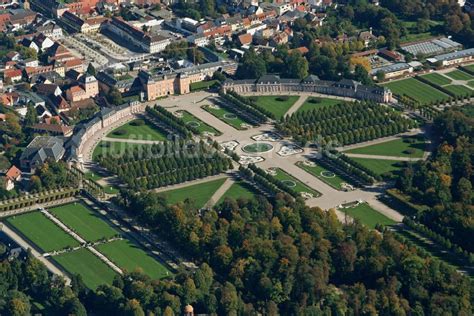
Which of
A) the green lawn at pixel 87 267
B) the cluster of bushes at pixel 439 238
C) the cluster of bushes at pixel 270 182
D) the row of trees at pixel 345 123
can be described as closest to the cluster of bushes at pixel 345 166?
the row of trees at pixel 345 123

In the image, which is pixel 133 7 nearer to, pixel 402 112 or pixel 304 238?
pixel 402 112

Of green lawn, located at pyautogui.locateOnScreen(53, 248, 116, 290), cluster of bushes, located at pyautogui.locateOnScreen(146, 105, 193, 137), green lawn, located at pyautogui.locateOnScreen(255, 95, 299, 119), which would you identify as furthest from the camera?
green lawn, located at pyautogui.locateOnScreen(255, 95, 299, 119)

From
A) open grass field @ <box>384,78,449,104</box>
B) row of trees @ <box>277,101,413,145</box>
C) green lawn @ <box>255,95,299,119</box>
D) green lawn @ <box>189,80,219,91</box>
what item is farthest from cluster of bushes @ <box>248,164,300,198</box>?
open grass field @ <box>384,78,449,104</box>

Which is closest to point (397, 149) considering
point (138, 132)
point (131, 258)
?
point (138, 132)

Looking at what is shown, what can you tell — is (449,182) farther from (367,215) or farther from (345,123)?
(345,123)

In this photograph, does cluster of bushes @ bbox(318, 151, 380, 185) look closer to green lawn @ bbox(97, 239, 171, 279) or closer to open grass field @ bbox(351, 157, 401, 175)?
open grass field @ bbox(351, 157, 401, 175)

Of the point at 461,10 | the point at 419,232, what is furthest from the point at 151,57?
the point at 419,232
